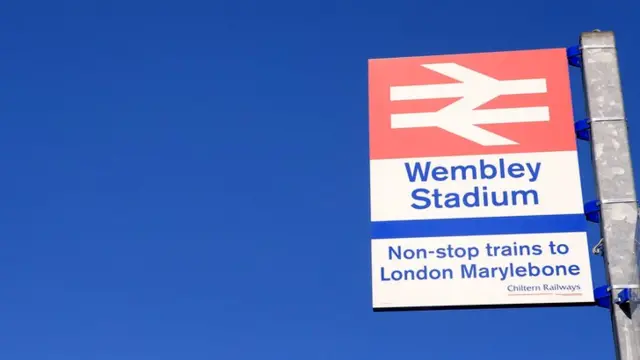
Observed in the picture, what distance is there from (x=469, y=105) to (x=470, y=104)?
13mm

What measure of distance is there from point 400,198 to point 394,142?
0.55 m

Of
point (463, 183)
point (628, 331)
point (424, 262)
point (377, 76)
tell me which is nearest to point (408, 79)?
point (377, 76)

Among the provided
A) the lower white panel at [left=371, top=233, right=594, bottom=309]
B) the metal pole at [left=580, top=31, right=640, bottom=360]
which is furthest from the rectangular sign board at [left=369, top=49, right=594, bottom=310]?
the metal pole at [left=580, top=31, right=640, bottom=360]

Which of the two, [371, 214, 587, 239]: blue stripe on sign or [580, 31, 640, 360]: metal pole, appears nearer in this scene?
[580, 31, 640, 360]: metal pole

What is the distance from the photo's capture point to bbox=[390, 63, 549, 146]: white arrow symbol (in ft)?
27.4

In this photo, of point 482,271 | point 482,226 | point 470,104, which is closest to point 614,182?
point 482,226

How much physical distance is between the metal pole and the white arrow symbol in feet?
2.12

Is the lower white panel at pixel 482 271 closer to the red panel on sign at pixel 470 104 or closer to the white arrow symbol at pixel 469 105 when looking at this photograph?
the red panel on sign at pixel 470 104

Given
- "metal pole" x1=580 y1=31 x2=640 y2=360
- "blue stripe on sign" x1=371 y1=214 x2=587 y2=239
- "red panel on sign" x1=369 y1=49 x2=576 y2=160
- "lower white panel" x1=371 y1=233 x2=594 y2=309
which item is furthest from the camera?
"red panel on sign" x1=369 y1=49 x2=576 y2=160

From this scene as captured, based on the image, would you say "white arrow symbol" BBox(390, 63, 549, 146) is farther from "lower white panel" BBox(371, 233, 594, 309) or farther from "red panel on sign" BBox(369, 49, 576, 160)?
"lower white panel" BBox(371, 233, 594, 309)

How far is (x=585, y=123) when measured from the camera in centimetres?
798

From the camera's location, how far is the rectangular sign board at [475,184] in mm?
7746

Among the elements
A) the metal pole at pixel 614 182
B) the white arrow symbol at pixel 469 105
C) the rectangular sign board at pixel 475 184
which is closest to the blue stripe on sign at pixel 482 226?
the rectangular sign board at pixel 475 184

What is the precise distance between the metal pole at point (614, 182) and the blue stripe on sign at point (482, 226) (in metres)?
0.59
